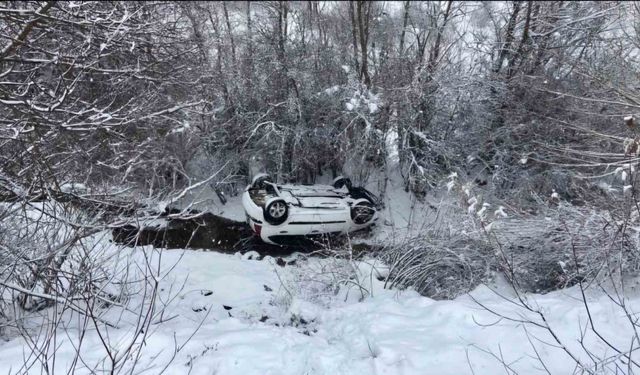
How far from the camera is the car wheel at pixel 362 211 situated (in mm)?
9516

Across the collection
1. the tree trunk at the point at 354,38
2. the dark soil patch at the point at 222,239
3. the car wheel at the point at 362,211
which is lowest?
the dark soil patch at the point at 222,239

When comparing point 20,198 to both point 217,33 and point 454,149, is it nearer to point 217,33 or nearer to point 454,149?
point 217,33

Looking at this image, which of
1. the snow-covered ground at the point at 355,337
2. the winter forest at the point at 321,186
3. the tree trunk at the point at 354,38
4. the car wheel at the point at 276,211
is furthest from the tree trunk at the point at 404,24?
the snow-covered ground at the point at 355,337

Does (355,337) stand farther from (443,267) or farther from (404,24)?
(404,24)

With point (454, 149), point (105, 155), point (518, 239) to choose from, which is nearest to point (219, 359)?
point (518, 239)

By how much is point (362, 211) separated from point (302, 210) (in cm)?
144

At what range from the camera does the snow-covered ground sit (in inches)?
137

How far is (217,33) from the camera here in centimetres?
1105

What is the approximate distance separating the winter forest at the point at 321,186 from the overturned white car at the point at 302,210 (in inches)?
3.1

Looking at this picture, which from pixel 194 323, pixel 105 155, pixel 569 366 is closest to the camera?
pixel 569 366

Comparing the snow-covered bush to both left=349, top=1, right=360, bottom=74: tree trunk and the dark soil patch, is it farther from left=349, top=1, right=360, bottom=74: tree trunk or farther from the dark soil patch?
left=349, top=1, right=360, bottom=74: tree trunk

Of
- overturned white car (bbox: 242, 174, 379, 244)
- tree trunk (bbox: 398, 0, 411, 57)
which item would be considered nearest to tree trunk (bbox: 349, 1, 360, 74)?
tree trunk (bbox: 398, 0, 411, 57)

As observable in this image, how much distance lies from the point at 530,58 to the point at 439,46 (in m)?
2.20

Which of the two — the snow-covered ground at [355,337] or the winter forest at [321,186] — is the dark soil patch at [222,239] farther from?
the snow-covered ground at [355,337]
